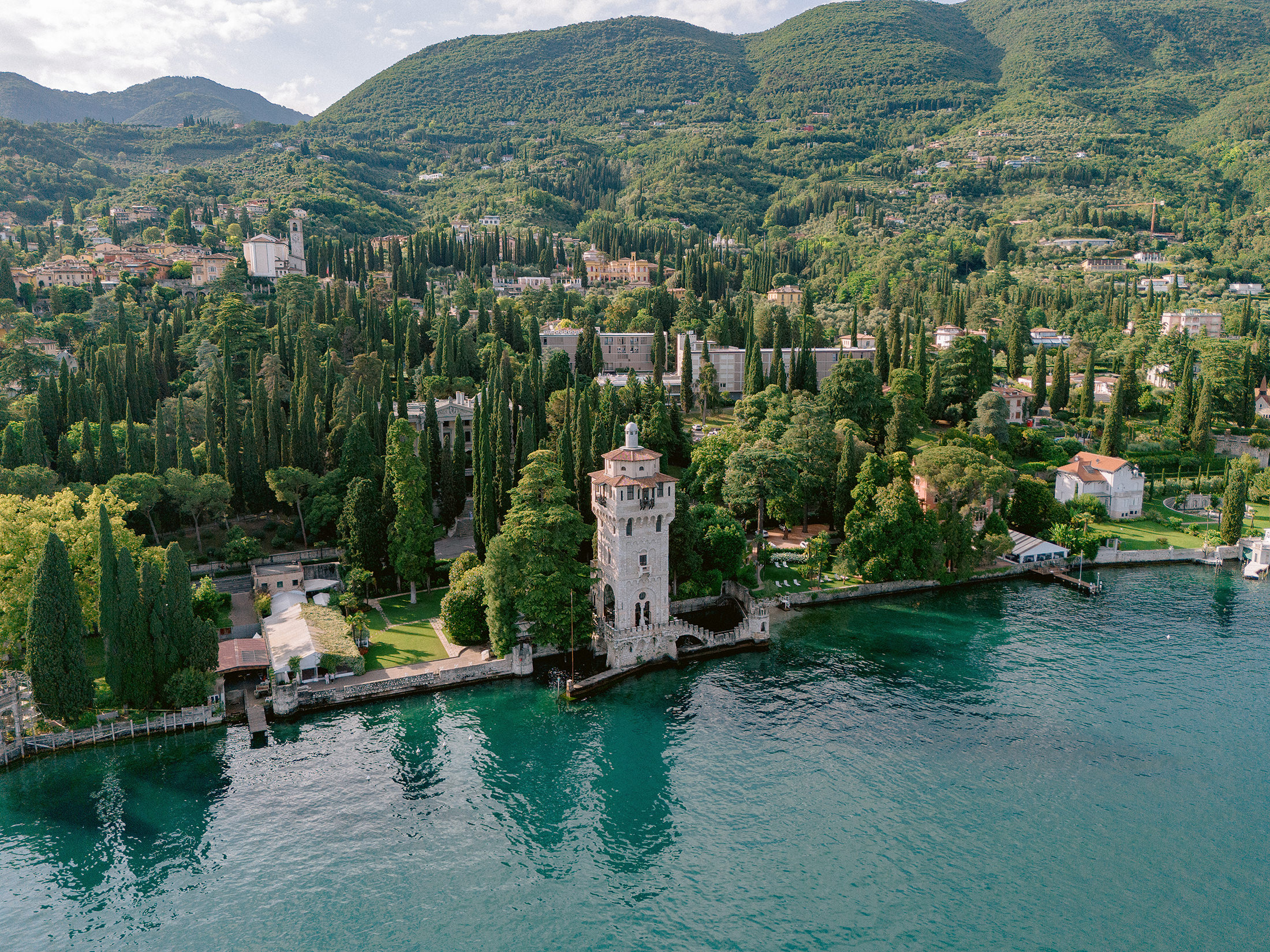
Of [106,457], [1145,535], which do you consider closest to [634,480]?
[106,457]

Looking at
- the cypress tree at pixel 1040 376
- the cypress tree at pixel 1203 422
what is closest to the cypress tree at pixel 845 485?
the cypress tree at pixel 1040 376

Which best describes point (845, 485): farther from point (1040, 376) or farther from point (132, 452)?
point (132, 452)

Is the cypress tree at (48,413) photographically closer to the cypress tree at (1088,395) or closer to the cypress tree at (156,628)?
the cypress tree at (156,628)

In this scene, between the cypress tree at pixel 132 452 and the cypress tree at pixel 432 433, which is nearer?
the cypress tree at pixel 132 452

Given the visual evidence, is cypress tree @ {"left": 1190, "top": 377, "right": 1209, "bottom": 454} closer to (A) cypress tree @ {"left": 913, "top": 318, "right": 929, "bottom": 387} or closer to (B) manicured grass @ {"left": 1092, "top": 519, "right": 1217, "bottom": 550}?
(B) manicured grass @ {"left": 1092, "top": 519, "right": 1217, "bottom": 550}

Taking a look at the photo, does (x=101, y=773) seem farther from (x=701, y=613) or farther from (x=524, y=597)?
(x=701, y=613)

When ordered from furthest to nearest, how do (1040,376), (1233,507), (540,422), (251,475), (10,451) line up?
(1040,376) < (540,422) < (1233,507) < (251,475) < (10,451)
